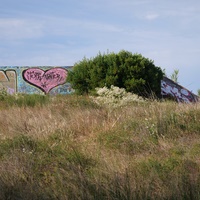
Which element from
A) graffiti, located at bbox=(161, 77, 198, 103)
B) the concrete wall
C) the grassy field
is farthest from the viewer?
the concrete wall

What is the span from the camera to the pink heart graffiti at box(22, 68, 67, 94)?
103 feet

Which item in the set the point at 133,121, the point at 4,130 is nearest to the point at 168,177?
the point at 133,121

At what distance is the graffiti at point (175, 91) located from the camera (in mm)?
30242

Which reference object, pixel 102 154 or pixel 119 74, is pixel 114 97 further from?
pixel 102 154

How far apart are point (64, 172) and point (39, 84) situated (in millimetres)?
25878

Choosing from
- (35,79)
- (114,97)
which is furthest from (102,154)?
(35,79)

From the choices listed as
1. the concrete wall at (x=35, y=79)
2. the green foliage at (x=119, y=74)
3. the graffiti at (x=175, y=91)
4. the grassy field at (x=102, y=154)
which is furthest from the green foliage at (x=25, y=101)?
the graffiti at (x=175, y=91)

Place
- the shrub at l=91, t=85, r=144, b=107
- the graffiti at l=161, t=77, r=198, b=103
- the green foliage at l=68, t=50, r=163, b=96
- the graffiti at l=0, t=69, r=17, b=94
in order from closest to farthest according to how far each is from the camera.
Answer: the shrub at l=91, t=85, r=144, b=107 → the green foliage at l=68, t=50, r=163, b=96 → the graffiti at l=161, t=77, r=198, b=103 → the graffiti at l=0, t=69, r=17, b=94

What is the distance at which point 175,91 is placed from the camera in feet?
104

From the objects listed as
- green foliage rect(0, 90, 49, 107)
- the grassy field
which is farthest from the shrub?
the grassy field

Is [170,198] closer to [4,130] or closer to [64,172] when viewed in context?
[64,172]

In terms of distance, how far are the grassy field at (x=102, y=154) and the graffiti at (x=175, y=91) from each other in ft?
60.7

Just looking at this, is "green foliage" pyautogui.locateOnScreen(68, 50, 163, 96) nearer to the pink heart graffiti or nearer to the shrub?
the shrub

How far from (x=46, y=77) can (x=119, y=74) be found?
1076cm
